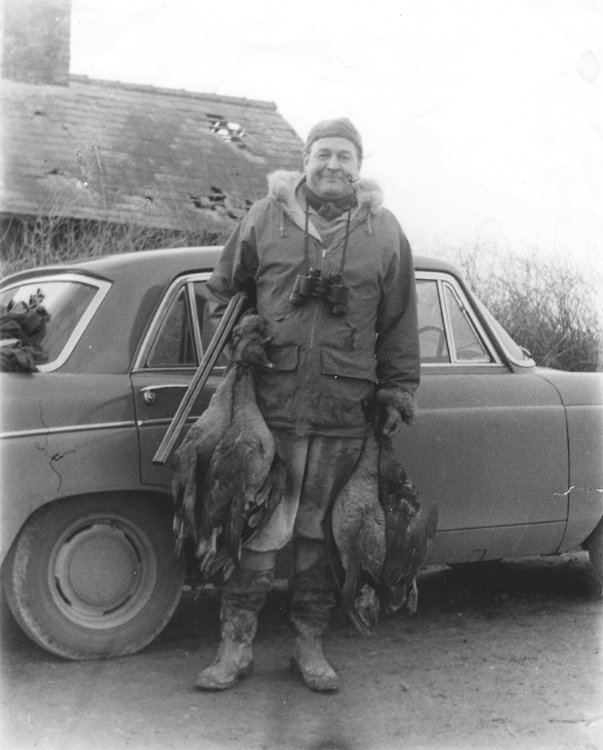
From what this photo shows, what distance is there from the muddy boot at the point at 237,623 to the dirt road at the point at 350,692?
2.9 inches

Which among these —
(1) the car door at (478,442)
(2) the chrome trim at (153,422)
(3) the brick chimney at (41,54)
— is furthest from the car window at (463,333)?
(3) the brick chimney at (41,54)

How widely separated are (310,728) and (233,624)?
52 centimetres

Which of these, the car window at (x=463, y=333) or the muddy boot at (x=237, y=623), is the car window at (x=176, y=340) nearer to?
the muddy boot at (x=237, y=623)

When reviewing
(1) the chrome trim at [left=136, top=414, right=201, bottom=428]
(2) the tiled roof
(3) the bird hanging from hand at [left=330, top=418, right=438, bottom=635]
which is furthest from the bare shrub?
(1) the chrome trim at [left=136, top=414, right=201, bottom=428]

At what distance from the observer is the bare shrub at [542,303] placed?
1013 cm

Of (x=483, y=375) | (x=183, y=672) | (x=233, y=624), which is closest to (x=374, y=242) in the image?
(x=483, y=375)

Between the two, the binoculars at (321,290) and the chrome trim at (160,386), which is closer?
the binoculars at (321,290)

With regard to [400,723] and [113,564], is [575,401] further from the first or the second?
[113,564]

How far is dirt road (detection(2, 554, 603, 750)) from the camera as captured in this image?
3.44m

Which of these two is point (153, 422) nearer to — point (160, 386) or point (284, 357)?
point (160, 386)

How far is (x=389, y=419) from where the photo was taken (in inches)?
153

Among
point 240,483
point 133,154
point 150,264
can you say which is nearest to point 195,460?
point 240,483

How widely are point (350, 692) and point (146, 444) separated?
1.24 metres

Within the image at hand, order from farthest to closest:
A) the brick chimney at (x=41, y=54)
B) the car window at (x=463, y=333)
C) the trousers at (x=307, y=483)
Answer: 1. the brick chimney at (x=41, y=54)
2. the car window at (x=463, y=333)
3. the trousers at (x=307, y=483)
